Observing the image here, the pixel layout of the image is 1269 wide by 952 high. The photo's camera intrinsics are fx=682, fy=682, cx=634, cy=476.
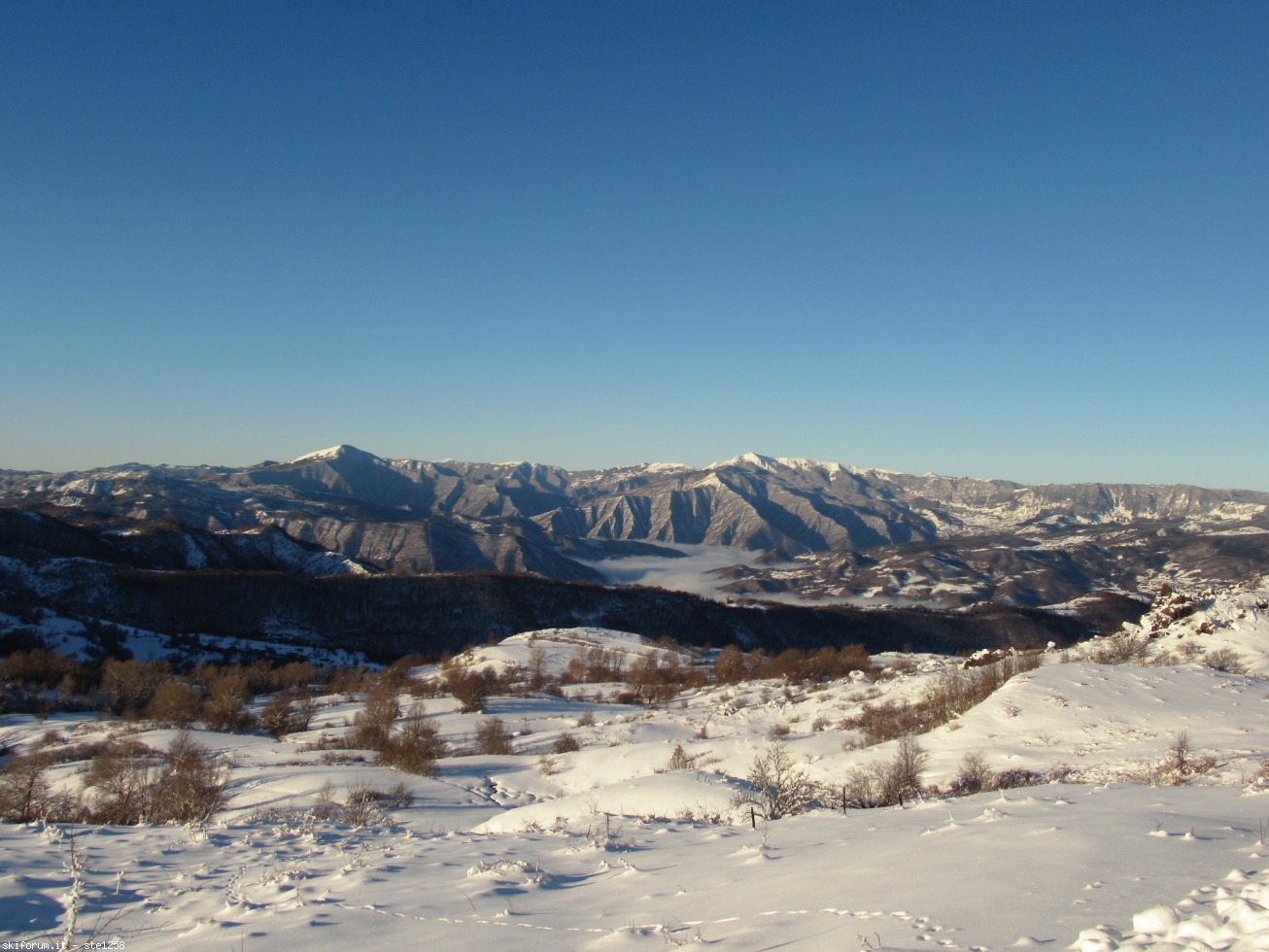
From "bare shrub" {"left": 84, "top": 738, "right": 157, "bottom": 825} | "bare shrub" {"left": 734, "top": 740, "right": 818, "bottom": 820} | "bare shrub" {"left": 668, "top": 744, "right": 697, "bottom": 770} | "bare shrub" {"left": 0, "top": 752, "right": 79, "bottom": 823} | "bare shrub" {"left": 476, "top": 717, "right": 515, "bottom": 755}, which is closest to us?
"bare shrub" {"left": 734, "top": 740, "right": 818, "bottom": 820}

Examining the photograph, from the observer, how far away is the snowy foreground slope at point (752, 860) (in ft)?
22.1

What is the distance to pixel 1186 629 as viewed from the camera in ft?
134

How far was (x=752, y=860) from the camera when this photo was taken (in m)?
10.2

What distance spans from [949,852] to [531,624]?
13005 cm

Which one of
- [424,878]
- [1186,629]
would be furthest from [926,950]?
[1186,629]

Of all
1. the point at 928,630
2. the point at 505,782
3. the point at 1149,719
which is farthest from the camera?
the point at 928,630

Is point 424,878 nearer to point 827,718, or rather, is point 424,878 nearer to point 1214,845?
point 1214,845

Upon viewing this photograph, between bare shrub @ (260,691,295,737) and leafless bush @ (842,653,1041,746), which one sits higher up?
leafless bush @ (842,653,1041,746)

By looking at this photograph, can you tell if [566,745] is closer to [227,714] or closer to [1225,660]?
[227,714]

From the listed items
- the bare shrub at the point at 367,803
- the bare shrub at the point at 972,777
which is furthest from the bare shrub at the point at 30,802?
the bare shrub at the point at 972,777

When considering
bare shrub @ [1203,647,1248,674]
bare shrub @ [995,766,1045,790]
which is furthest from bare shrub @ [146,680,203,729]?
bare shrub @ [1203,647,1248,674]

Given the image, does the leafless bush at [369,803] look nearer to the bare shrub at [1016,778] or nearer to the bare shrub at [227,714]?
the bare shrub at [1016,778]

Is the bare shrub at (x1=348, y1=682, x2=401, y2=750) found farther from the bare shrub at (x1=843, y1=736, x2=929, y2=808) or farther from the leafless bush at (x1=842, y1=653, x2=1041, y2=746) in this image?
the bare shrub at (x1=843, y1=736, x2=929, y2=808)

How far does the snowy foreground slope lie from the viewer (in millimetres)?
6738
